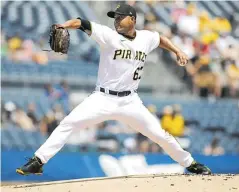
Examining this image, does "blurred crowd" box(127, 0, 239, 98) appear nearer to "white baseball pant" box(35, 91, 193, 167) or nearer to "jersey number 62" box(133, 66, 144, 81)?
"white baseball pant" box(35, 91, 193, 167)

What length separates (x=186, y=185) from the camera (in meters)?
6.94

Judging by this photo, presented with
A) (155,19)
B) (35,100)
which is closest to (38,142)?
(35,100)

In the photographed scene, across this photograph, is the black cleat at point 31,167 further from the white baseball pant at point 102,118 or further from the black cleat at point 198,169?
the black cleat at point 198,169

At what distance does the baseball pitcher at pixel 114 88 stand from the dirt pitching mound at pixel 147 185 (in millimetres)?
389

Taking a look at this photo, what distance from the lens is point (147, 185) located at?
6941 millimetres

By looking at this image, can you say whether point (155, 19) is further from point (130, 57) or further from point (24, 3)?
point (130, 57)

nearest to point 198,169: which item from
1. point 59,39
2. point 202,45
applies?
point 59,39

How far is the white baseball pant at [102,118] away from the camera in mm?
6660

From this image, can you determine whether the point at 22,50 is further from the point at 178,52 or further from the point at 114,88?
the point at 114,88

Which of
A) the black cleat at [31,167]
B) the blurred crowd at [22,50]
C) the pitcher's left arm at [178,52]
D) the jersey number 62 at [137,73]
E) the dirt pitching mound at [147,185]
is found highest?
the pitcher's left arm at [178,52]

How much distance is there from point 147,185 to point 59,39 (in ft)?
5.85

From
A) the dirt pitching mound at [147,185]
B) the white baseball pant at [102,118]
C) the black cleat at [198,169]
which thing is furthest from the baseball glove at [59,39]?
the black cleat at [198,169]

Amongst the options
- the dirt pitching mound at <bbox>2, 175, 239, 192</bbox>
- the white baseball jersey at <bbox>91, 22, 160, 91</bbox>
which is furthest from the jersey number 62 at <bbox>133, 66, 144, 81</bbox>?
the dirt pitching mound at <bbox>2, 175, 239, 192</bbox>

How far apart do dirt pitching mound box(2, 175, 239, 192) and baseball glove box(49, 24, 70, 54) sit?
1.44 meters
